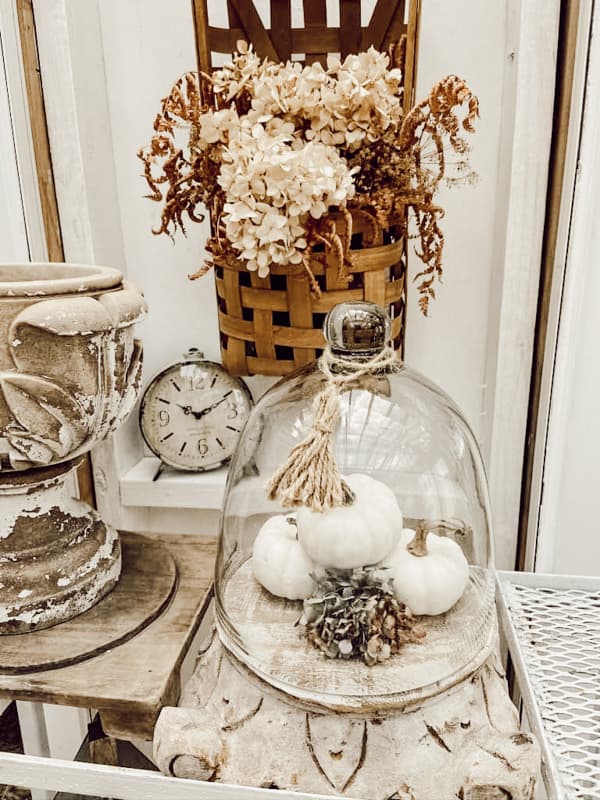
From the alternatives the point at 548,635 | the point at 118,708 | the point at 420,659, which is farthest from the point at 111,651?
the point at 548,635

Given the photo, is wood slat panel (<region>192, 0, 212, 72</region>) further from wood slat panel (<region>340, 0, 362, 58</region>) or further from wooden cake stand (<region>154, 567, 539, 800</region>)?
wooden cake stand (<region>154, 567, 539, 800</region>)

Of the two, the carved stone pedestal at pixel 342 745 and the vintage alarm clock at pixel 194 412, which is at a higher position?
the vintage alarm clock at pixel 194 412

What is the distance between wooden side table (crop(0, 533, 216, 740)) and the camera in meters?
0.74

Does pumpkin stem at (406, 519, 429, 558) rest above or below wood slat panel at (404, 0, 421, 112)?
below

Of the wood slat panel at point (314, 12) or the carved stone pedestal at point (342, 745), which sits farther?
the wood slat panel at point (314, 12)

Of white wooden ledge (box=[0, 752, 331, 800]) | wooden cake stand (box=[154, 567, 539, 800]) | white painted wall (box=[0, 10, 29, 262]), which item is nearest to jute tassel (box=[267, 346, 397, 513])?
wooden cake stand (box=[154, 567, 539, 800])

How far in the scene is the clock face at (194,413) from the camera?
1.18 m

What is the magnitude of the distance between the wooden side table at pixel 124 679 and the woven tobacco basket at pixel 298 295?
372mm

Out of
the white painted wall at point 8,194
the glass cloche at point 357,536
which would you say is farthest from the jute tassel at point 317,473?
the white painted wall at point 8,194

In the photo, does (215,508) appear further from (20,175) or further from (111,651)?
(20,175)

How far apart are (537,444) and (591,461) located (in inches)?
3.4

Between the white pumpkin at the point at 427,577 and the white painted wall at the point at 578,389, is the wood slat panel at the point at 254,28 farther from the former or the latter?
the white pumpkin at the point at 427,577

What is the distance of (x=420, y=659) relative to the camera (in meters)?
0.68

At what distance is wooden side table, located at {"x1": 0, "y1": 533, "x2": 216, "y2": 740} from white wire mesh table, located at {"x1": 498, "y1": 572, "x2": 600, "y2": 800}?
0.40 m
